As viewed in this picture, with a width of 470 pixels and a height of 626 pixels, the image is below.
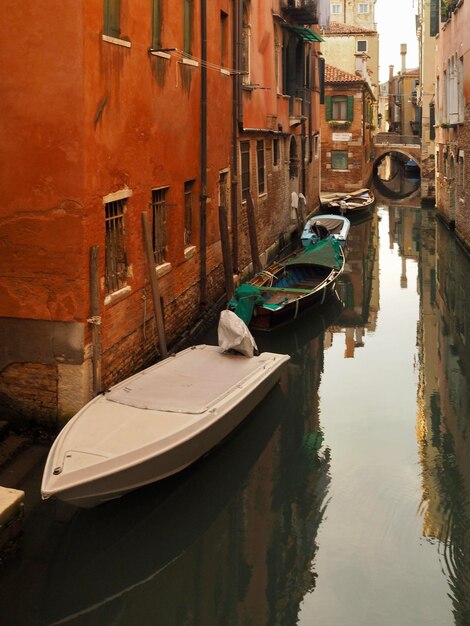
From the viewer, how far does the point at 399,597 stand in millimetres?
5391

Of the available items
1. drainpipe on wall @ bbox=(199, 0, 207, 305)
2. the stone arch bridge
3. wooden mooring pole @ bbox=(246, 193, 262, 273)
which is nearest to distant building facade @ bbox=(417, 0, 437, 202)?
the stone arch bridge

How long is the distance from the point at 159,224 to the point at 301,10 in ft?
36.5

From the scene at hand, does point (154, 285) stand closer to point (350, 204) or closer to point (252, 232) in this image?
point (252, 232)

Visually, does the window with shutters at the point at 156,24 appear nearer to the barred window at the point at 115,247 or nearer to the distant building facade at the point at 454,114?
the barred window at the point at 115,247

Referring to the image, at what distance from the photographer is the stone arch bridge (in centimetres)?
3809

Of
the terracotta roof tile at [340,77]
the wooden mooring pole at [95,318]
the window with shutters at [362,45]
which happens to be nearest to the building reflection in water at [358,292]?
the wooden mooring pole at [95,318]

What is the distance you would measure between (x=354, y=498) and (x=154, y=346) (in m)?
3.45

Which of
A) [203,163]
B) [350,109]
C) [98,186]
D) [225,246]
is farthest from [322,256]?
[350,109]

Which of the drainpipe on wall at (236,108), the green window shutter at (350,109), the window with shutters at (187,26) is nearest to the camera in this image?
the window with shutters at (187,26)

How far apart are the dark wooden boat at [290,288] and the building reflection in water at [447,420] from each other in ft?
5.71

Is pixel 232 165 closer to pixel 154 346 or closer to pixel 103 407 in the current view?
pixel 154 346

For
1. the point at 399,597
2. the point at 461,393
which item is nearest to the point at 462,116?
the point at 461,393

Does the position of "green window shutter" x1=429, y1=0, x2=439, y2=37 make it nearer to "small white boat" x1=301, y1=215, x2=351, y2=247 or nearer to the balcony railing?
the balcony railing

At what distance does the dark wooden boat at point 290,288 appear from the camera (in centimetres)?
1142
